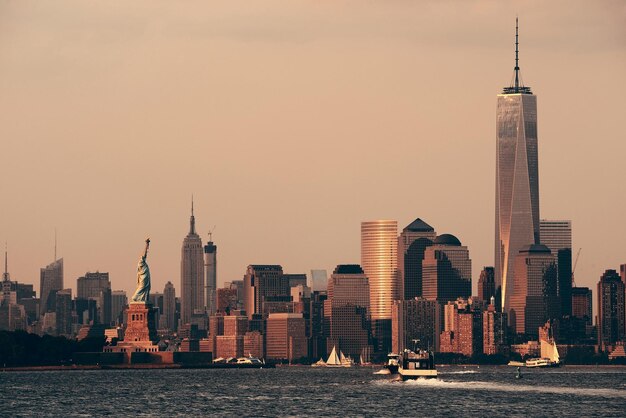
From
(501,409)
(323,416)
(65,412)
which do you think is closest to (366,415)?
(323,416)

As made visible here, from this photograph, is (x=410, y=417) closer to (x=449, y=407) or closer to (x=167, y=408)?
(x=449, y=407)

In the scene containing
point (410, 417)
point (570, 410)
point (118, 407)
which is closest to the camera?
point (410, 417)

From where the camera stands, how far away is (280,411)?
185375 mm

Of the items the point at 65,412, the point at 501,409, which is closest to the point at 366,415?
the point at 501,409

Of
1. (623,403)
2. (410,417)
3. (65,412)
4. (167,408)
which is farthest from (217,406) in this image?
(623,403)

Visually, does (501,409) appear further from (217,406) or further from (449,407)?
(217,406)

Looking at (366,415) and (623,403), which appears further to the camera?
(623,403)

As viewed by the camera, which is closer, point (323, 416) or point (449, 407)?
point (323, 416)

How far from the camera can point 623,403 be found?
645 ft

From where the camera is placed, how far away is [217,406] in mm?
196125

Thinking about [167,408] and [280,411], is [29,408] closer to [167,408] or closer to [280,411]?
[167,408]

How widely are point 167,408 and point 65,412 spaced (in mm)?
12324

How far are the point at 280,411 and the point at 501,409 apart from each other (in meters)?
24.1

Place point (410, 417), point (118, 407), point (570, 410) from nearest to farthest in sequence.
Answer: point (410, 417)
point (570, 410)
point (118, 407)
